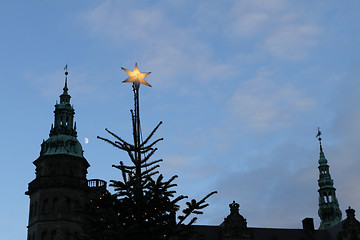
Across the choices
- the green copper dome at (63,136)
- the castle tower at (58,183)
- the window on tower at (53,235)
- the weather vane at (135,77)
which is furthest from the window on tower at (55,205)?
the weather vane at (135,77)

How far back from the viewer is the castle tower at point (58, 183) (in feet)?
198

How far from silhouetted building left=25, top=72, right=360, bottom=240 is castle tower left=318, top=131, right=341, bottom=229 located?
20236 millimetres

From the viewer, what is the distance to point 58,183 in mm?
62531

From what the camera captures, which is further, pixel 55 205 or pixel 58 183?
pixel 58 183

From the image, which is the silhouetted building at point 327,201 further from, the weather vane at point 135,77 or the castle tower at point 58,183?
the weather vane at point 135,77

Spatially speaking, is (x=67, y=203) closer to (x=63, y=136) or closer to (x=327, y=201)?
(x=63, y=136)

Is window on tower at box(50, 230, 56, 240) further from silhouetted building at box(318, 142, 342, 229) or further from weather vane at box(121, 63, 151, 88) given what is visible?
silhouetted building at box(318, 142, 342, 229)

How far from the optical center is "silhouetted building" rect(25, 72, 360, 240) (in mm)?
60625

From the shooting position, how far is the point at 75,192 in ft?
206

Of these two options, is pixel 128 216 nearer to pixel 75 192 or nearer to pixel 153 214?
pixel 153 214

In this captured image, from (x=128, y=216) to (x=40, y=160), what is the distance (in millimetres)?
49668

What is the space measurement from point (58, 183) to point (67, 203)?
255cm

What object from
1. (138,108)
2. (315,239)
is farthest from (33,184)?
(138,108)

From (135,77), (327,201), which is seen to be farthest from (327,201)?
(135,77)
